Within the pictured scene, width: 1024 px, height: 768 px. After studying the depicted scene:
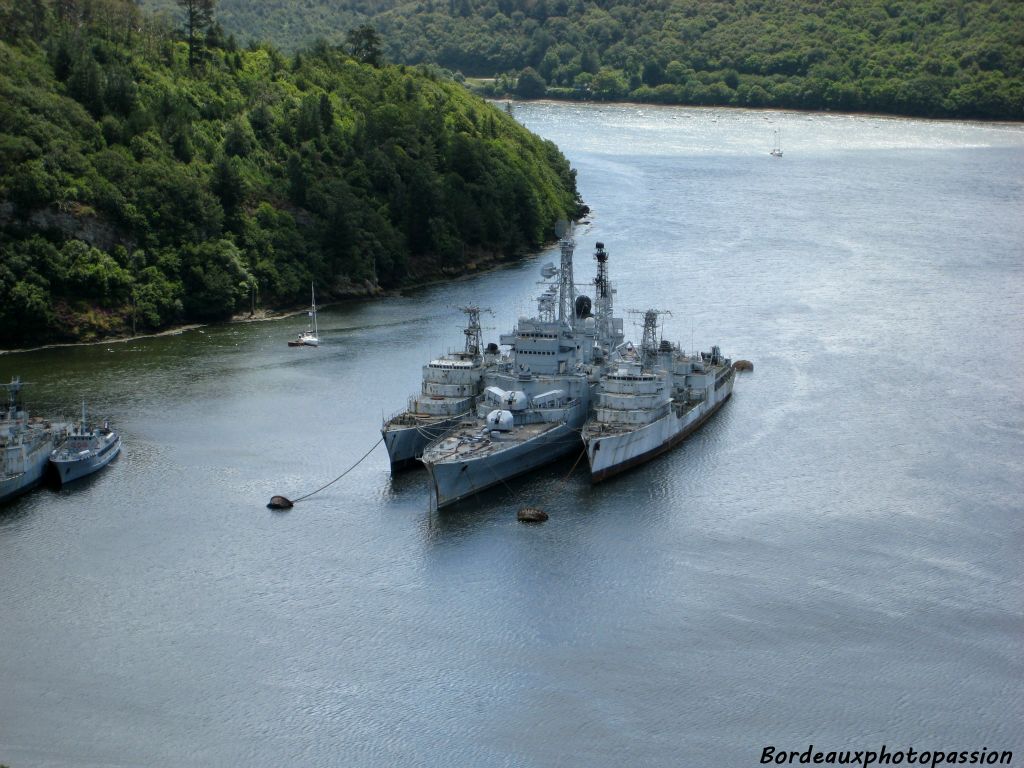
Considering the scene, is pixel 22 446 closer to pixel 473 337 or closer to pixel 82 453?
pixel 82 453

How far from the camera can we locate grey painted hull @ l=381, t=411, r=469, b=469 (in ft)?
209

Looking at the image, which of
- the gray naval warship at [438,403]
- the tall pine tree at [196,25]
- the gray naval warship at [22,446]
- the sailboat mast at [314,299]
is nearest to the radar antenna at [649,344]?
the gray naval warship at [438,403]

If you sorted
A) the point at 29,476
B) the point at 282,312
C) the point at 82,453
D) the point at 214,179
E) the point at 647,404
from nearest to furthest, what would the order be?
1. the point at 29,476
2. the point at 82,453
3. the point at 647,404
4. the point at 282,312
5. the point at 214,179

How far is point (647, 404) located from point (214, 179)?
47.0 m

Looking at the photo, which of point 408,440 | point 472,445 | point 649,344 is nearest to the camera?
point 472,445

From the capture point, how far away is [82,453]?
62.4 metres

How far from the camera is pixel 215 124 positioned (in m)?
110

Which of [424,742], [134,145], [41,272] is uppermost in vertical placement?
[134,145]

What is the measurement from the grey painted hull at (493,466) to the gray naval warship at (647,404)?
1.79 meters

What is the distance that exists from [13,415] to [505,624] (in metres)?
28.2

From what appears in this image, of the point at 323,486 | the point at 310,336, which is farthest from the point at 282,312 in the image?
the point at 323,486

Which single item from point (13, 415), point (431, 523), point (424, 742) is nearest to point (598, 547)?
point (431, 523)

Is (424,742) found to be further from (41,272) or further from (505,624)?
(41,272)

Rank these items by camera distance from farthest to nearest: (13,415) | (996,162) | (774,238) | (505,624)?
(996,162) < (774,238) < (13,415) < (505,624)
